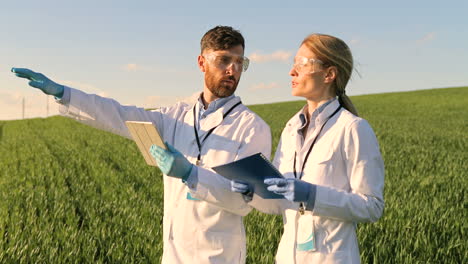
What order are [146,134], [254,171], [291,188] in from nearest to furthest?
[291,188] < [254,171] < [146,134]

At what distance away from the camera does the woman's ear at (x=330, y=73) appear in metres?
2.73

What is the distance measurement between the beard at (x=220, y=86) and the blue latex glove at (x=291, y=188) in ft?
3.31

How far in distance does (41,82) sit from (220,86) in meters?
1.27

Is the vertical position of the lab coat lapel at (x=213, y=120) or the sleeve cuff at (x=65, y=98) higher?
the sleeve cuff at (x=65, y=98)

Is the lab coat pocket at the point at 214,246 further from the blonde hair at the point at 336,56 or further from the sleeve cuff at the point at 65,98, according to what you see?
the sleeve cuff at the point at 65,98

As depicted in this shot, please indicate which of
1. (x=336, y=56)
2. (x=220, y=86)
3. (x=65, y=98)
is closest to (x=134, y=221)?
(x=65, y=98)

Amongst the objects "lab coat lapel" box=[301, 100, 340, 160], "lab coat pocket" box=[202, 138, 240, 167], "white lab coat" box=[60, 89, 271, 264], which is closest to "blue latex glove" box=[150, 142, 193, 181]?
"white lab coat" box=[60, 89, 271, 264]

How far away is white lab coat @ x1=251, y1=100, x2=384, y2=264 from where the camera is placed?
2484 millimetres

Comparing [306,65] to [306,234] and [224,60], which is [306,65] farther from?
[306,234]

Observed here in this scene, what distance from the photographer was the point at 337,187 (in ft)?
8.59

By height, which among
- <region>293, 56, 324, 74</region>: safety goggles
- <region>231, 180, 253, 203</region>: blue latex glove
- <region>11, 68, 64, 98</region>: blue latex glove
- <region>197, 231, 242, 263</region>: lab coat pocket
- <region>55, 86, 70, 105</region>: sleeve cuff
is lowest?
<region>197, 231, 242, 263</region>: lab coat pocket

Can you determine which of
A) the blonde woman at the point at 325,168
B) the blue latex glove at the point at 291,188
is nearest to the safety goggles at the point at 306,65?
the blonde woman at the point at 325,168

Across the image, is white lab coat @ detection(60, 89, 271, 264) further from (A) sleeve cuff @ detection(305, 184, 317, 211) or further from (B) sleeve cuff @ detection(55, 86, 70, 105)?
(A) sleeve cuff @ detection(305, 184, 317, 211)

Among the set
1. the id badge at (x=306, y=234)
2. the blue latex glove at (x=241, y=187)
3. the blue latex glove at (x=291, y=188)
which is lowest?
the id badge at (x=306, y=234)
